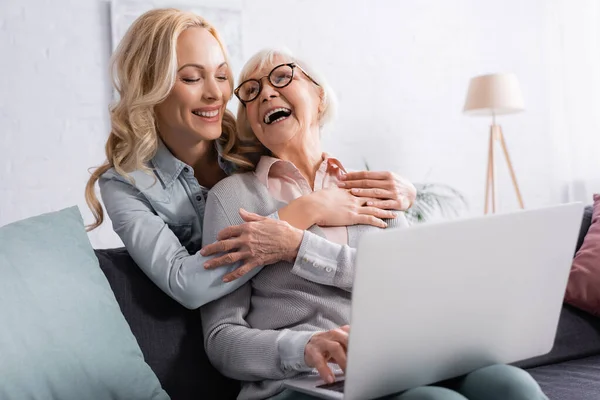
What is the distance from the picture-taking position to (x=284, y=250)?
1590mm

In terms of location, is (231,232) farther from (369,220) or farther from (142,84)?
(142,84)

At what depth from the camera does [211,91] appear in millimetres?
1858

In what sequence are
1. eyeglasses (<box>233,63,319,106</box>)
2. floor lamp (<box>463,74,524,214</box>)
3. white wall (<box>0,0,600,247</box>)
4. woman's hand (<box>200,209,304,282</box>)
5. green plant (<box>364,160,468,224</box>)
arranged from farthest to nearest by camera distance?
floor lamp (<box>463,74,524,214</box>)
green plant (<box>364,160,468,224</box>)
white wall (<box>0,0,600,247</box>)
eyeglasses (<box>233,63,319,106</box>)
woman's hand (<box>200,209,304,282</box>)

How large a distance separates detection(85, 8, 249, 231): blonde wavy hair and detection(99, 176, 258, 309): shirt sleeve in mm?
64

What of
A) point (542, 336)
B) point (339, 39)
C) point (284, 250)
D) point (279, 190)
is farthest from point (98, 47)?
point (542, 336)

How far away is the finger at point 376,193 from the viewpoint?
1776mm

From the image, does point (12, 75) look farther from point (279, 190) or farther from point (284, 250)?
point (284, 250)

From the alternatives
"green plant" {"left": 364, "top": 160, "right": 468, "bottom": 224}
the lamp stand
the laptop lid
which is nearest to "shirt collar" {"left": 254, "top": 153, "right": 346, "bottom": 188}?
the laptop lid

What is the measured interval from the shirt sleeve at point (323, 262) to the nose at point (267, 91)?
15.3 inches

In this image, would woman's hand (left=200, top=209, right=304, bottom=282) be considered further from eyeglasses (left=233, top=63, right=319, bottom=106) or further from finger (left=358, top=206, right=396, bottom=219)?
eyeglasses (left=233, top=63, right=319, bottom=106)

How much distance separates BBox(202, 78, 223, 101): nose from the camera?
186 centimetres

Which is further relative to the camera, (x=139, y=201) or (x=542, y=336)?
(x=139, y=201)

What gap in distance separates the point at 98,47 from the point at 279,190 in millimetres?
2186

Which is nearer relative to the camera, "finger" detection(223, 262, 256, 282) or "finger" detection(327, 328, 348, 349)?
"finger" detection(327, 328, 348, 349)
